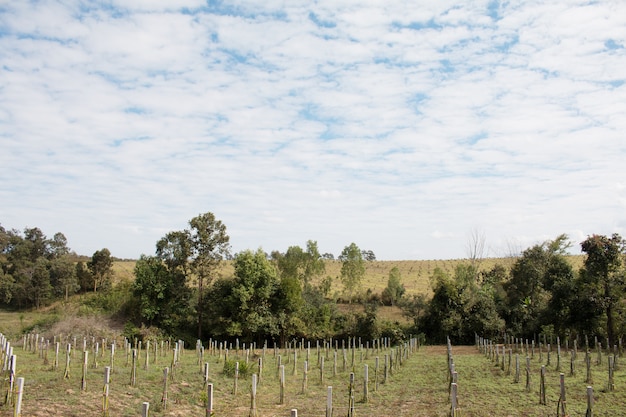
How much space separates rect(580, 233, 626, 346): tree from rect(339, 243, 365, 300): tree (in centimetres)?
2622

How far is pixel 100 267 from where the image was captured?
53.3 meters

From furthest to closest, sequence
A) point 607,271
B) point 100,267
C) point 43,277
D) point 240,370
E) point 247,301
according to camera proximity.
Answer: point 100,267
point 43,277
point 247,301
point 607,271
point 240,370

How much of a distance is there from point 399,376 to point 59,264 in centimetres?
4392

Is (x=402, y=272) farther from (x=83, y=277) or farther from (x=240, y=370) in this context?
(x=240, y=370)

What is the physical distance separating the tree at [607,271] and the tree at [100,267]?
45883mm

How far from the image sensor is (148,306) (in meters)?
37.5

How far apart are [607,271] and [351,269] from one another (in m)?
27.6

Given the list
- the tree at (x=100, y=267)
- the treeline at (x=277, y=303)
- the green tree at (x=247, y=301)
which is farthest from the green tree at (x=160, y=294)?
the tree at (x=100, y=267)

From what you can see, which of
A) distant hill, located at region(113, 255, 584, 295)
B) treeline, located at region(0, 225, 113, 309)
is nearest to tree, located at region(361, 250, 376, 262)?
distant hill, located at region(113, 255, 584, 295)

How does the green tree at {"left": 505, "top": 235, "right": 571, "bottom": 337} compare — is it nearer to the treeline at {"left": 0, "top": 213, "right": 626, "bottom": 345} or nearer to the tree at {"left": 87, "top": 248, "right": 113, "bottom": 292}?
the treeline at {"left": 0, "top": 213, "right": 626, "bottom": 345}

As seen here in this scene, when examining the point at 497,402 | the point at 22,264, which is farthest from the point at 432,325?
the point at 22,264

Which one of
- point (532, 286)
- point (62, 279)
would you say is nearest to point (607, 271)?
point (532, 286)

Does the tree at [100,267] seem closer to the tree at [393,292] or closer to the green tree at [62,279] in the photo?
the green tree at [62,279]

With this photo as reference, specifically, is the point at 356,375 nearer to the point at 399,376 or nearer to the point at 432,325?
the point at 399,376
